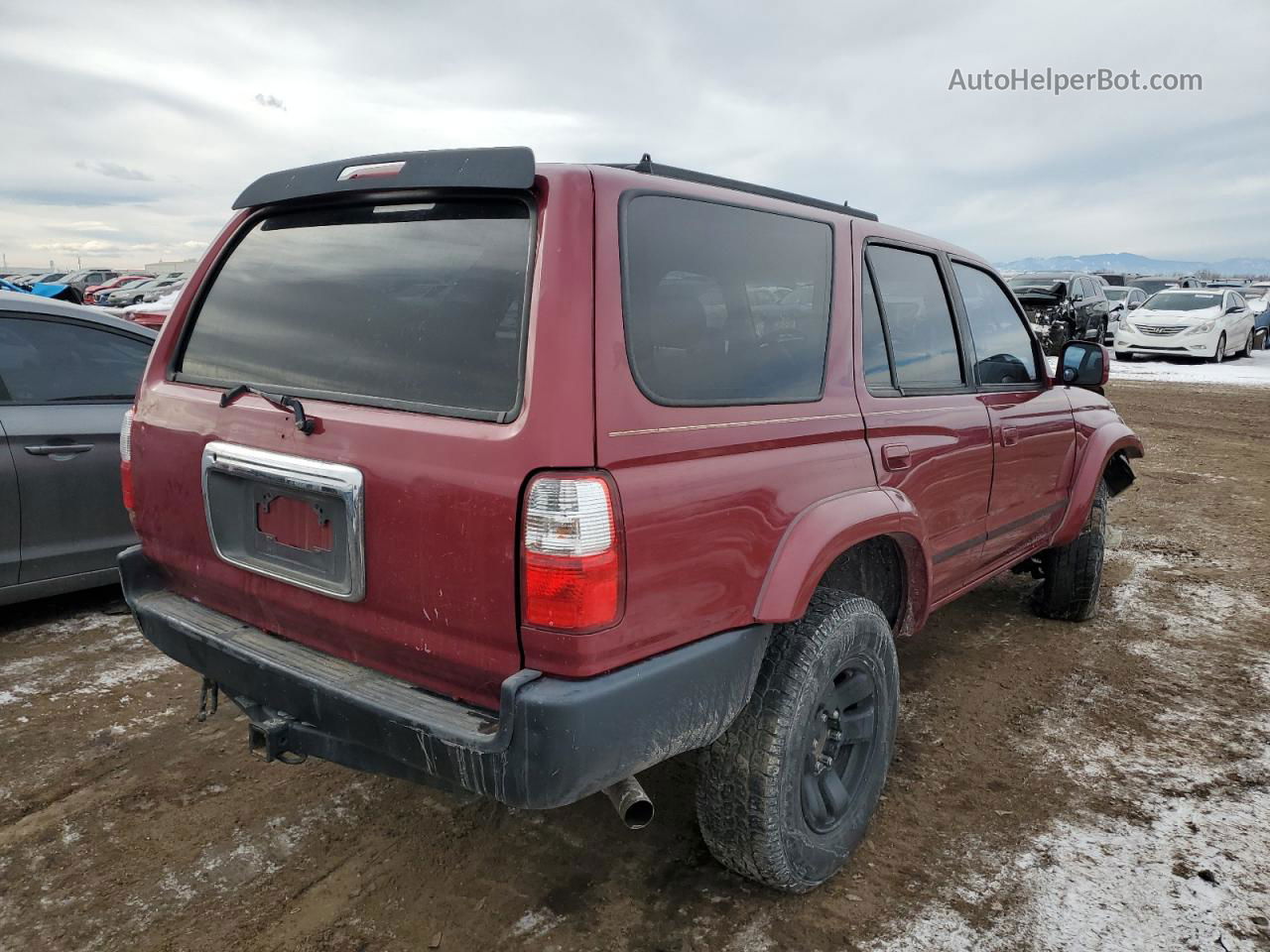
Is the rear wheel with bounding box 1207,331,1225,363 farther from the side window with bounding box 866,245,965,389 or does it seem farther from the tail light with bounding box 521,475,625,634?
the tail light with bounding box 521,475,625,634

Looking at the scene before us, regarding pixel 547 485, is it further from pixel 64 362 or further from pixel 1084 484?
pixel 64 362

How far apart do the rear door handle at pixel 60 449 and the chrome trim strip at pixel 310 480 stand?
2266 millimetres

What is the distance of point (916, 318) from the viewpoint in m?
3.15

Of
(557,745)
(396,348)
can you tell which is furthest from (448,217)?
(557,745)

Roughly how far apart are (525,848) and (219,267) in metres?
1.96

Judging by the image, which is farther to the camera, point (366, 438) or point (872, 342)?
point (872, 342)

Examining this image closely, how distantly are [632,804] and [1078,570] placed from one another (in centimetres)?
338

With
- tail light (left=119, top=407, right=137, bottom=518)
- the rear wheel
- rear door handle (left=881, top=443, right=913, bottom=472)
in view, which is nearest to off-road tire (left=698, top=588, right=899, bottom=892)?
rear door handle (left=881, top=443, right=913, bottom=472)

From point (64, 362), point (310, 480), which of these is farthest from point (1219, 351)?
point (310, 480)

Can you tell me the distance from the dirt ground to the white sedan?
17.5 metres

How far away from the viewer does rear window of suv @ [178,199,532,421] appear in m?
2.01

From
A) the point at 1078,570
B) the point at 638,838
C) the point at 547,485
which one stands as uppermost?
the point at 547,485

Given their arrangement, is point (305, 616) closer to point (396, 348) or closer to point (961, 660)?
point (396, 348)

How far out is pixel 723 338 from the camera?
229cm
